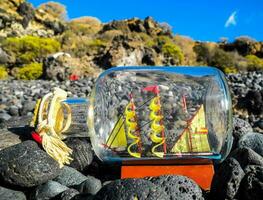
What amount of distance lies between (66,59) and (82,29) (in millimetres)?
24766

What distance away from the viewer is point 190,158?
291 cm

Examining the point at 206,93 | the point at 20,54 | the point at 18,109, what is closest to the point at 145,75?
the point at 206,93

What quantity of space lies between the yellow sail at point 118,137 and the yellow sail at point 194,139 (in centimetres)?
34

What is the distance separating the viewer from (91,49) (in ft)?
76.9

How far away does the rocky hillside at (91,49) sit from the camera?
53.6 feet

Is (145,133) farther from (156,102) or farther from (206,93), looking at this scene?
(206,93)

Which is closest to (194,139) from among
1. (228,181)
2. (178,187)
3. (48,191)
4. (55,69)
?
(228,181)

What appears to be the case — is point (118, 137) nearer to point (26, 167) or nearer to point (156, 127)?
point (156, 127)

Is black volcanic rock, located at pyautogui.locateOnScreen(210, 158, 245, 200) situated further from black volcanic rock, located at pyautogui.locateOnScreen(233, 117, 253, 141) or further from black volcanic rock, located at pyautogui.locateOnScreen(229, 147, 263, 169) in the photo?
black volcanic rock, located at pyautogui.locateOnScreen(233, 117, 253, 141)

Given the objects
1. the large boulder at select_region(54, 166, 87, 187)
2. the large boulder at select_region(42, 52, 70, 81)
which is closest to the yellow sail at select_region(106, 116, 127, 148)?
the large boulder at select_region(54, 166, 87, 187)

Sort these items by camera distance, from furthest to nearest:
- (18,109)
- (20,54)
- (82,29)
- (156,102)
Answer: (82,29) → (20,54) → (18,109) → (156,102)

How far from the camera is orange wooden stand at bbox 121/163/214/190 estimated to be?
9.23 ft

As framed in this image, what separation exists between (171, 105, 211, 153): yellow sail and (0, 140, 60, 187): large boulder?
2.64 ft

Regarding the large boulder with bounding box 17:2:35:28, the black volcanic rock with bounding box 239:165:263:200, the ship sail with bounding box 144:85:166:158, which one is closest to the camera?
the black volcanic rock with bounding box 239:165:263:200
